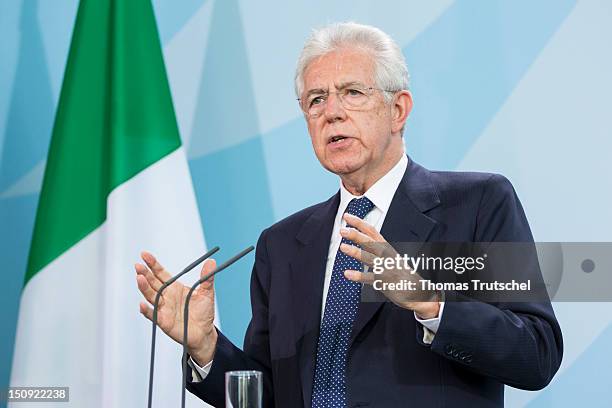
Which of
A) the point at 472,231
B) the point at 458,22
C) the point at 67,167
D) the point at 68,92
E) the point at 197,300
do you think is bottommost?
the point at 197,300

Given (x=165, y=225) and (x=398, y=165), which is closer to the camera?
(x=398, y=165)

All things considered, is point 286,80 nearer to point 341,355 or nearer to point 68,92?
point 68,92

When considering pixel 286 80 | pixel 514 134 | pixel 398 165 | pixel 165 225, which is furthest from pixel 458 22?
pixel 165 225

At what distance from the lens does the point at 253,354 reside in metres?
2.40

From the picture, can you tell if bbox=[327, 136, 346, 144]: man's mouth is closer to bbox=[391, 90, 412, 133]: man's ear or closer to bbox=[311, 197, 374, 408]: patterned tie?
bbox=[391, 90, 412, 133]: man's ear

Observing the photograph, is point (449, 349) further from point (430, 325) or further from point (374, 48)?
point (374, 48)

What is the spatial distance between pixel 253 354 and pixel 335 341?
33cm

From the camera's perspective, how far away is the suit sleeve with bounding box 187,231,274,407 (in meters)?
2.13

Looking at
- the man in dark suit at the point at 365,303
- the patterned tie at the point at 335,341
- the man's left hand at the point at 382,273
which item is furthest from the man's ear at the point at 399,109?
the man's left hand at the point at 382,273

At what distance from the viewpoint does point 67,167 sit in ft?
9.75

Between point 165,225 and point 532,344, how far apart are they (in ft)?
4.68

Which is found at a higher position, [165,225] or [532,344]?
[165,225]

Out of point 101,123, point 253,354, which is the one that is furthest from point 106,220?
point 253,354

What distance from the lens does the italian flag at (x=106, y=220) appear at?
288cm
